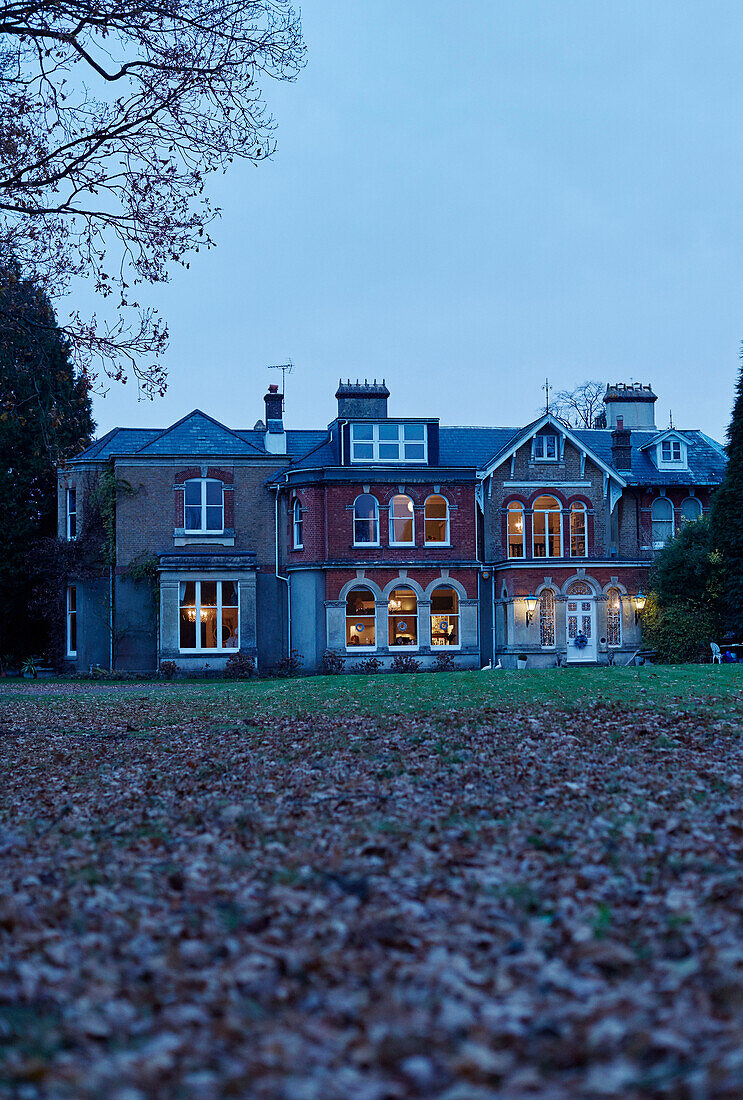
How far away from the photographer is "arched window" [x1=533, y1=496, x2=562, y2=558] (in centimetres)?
3603

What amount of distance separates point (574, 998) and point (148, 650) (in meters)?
31.9

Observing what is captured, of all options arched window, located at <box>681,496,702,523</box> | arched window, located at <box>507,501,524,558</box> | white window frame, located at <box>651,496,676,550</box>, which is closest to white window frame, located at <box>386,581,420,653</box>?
arched window, located at <box>507,501,524,558</box>

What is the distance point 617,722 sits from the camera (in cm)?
1244

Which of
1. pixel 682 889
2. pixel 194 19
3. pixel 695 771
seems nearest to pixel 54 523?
pixel 194 19

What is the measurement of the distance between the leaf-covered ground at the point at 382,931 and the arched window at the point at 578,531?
26.6 m

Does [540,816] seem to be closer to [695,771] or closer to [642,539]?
[695,771]

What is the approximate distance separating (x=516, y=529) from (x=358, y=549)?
583cm

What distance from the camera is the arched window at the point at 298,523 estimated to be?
34781 millimetres

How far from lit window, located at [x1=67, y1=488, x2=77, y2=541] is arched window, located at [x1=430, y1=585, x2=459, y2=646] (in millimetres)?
13069

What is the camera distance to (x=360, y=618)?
34250 mm

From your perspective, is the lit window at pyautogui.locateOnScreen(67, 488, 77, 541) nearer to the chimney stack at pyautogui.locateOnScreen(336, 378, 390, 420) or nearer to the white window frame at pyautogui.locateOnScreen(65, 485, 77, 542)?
the white window frame at pyautogui.locateOnScreen(65, 485, 77, 542)

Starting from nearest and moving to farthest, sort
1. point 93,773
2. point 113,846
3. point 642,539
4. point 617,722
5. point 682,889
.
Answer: point 682,889
point 113,846
point 93,773
point 617,722
point 642,539

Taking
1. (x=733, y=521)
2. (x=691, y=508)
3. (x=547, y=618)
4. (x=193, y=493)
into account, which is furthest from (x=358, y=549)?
(x=691, y=508)

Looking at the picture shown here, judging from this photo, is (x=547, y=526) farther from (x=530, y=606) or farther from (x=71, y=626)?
(x=71, y=626)
